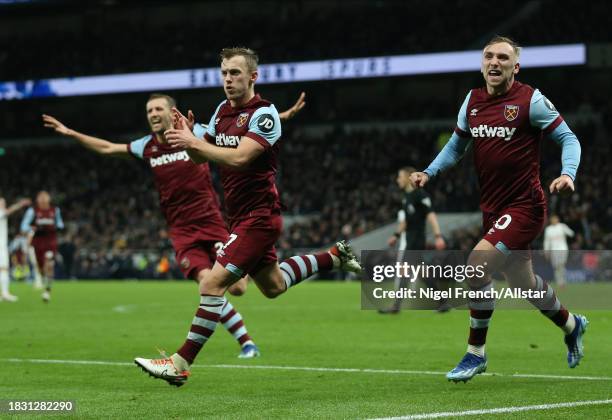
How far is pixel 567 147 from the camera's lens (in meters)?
8.41

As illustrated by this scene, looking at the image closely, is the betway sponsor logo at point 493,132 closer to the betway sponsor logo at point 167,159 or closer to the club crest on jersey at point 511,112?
the club crest on jersey at point 511,112

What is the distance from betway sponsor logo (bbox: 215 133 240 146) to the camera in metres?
8.37

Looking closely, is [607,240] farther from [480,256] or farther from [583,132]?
[480,256]

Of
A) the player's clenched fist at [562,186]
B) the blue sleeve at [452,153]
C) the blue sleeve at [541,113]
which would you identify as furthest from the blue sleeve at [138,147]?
the player's clenched fist at [562,186]

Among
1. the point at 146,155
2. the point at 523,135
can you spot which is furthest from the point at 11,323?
the point at 523,135

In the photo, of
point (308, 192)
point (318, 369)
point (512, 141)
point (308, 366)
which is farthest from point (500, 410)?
point (308, 192)

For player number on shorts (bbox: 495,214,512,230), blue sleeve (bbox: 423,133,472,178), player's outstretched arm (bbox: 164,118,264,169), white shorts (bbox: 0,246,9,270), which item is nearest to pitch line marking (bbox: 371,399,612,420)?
player number on shorts (bbox: 495,214,512,230)

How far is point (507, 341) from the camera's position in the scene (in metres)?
12.9

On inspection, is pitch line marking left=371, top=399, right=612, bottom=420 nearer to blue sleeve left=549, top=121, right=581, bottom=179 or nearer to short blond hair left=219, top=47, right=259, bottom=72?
blue sleeve left=549, top=121, right=581, bottom=179

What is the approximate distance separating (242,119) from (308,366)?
2.90 meters

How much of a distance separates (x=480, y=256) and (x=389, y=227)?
102ft

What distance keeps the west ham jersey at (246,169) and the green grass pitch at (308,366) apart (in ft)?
4.60

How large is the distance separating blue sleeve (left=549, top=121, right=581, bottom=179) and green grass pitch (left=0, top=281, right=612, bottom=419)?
1.65m
